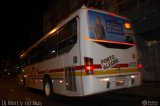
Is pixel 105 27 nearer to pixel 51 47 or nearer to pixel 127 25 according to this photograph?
pixel 127 25

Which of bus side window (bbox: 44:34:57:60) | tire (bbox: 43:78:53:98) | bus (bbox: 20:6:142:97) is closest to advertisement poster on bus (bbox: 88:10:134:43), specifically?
bus (bbox: 20:6:142:97)

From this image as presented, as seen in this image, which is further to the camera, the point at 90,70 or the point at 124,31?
the point at 124,31

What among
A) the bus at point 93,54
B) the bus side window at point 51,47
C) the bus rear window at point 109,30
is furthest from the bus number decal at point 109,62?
the bus side window at point 51,47

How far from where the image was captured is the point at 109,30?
9828mm

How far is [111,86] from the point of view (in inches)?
375

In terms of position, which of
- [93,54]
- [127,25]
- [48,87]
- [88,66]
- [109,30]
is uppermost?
[127,25]

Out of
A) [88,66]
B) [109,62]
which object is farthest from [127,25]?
[88,66]

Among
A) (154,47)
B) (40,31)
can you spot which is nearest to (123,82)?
(154,47)

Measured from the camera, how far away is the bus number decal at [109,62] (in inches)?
371

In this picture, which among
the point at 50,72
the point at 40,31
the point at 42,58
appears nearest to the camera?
the point at 50,72

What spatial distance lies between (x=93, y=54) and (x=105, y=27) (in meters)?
1.20

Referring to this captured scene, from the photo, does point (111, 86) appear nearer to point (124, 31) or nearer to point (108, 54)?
point (108, 54)

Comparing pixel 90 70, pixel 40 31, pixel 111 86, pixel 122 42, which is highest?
pixel 40 31

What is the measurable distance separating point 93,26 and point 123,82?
2394mm
